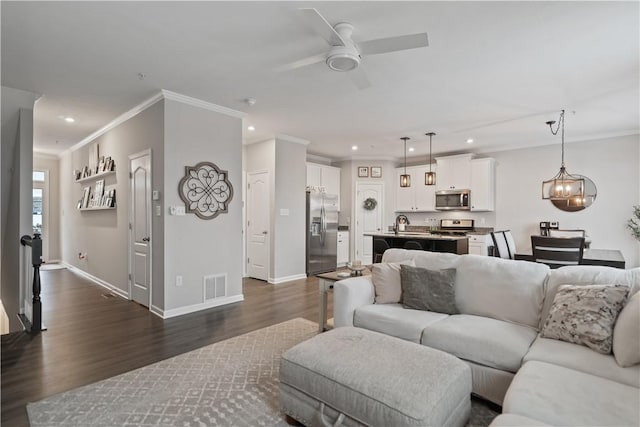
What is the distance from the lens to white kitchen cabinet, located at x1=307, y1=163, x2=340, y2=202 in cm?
761

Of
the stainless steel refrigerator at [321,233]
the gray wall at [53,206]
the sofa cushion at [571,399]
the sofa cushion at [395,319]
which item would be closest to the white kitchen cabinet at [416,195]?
the stainless steel refrigerator at [321,233]

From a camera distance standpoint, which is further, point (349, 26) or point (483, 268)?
point (483, 268)

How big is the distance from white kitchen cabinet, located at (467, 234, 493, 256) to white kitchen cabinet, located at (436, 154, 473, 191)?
1.22m

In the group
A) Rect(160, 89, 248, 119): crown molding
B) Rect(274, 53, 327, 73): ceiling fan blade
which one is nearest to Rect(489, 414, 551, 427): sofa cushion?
Rect(274, 53, 327, 73): ceiling fan blade

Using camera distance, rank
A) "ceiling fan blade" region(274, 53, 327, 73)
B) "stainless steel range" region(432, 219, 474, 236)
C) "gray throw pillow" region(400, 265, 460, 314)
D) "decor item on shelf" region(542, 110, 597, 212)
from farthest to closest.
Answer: "stainless steel range" region(432, 219, 474, 236)
"decor item on shelf" region(542, 110, 597, 212)
"gray throw pillow" region(400, 265, 460, 314)
"ceiling fan blade" region(274, 53, 327, 73)

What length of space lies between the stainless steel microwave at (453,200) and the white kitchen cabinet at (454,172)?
0.10 meters

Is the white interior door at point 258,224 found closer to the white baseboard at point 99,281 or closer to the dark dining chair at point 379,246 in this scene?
the dark dining chair at point 379,246

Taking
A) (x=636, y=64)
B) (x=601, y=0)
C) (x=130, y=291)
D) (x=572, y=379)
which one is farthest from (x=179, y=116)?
(x=636, y=64)

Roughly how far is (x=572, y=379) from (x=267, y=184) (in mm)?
5140

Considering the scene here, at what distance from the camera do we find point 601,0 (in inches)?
87.2

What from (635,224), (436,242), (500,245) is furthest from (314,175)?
(635,224)

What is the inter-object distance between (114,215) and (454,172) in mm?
6510

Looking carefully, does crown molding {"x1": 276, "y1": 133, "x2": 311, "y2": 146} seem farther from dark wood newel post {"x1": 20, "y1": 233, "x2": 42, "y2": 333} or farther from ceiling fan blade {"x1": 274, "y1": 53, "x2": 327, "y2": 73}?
dark wood newel post {"x1": 20, "y1": 233, "x2": 42, "y2": 333}

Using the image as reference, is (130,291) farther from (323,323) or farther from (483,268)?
(483,268)
